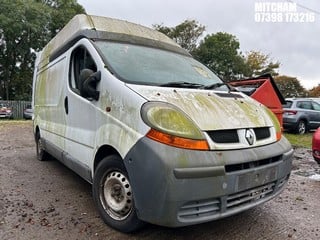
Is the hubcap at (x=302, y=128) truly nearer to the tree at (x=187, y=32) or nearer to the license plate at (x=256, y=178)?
the license plate at (x=256, y=178)

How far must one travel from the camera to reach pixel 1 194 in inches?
164

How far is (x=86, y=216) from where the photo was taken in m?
3.44

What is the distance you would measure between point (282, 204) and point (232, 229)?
1160 millimetres

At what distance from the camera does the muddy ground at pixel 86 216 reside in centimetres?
302

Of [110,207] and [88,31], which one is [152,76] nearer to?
[88,31]

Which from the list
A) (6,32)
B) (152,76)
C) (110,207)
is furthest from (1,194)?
(6,32)

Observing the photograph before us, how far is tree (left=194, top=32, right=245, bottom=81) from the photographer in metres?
36.5

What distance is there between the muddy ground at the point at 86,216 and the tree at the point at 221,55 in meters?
32.5

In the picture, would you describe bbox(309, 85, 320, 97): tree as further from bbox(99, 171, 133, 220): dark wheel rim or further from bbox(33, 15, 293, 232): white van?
bbox(99, 171, 133, 220): dark wheel rim

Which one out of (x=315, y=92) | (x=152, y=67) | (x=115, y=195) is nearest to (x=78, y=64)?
(x=152, y=67)

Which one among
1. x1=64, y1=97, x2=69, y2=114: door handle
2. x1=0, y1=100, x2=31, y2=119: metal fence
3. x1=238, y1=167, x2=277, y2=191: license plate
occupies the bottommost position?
x1=0, y1=100, x2=31, y2=119: metal fence

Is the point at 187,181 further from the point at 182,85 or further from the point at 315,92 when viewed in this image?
the point at 315,92

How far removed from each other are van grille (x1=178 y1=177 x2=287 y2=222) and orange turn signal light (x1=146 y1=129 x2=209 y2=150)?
0.43 metres

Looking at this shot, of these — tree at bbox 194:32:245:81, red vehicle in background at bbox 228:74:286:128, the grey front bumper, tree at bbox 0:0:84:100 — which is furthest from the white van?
tree at bbox 194:32:245:81
